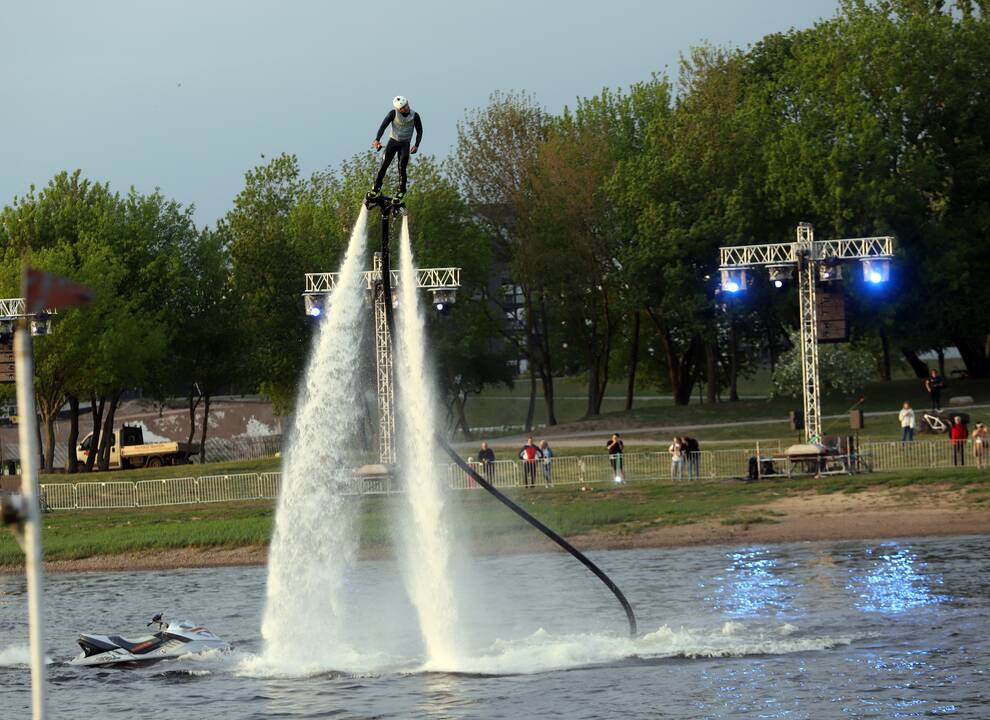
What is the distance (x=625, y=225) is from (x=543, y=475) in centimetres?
3315

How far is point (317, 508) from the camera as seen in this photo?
85.1 feet

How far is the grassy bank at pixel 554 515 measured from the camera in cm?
4584

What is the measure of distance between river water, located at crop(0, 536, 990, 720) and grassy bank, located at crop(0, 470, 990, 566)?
20.0 feet

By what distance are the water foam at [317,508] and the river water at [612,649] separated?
1.72 ft

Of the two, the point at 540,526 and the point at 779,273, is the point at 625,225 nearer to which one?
the point at 779,273

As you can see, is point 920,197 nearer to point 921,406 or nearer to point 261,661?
point 921,406

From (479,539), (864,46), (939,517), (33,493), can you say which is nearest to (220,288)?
(864,46)

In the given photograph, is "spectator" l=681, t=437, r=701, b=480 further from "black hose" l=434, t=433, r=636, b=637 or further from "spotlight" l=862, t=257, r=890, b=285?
"black hose" l=434, t=433, r=636, b=637

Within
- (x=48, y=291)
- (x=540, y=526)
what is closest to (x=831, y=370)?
(x=540, y=526)

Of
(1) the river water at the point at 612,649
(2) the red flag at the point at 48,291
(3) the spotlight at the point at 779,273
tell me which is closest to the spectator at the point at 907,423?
(3) the spotlight at the point at 779,273

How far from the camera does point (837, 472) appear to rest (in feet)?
161

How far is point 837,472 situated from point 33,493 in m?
42.9

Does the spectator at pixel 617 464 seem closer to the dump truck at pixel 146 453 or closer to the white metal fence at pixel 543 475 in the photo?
the white metal fence at pixel 543 475

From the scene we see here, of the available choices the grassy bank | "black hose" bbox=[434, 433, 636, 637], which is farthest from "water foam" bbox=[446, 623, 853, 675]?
the grassy bank
